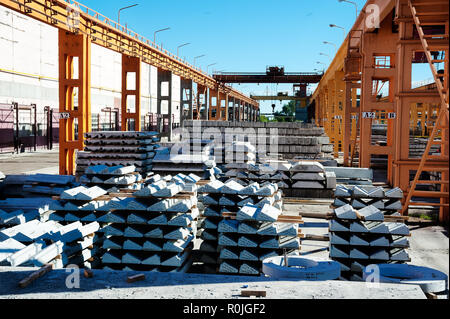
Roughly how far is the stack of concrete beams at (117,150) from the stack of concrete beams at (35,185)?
2461mm

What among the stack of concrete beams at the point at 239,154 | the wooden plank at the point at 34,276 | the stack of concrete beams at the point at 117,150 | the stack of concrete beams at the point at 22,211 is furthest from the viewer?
the stack of concrete beams at the point at 239,154

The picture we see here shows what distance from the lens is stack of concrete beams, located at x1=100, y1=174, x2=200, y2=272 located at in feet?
21.3

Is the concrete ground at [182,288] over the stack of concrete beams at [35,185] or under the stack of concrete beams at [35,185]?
under

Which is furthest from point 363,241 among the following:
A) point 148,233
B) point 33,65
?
point 33,65

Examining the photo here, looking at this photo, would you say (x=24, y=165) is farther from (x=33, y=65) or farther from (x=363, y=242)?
(x=363, y=242)

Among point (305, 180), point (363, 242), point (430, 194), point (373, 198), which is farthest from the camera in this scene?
point (305, 180)

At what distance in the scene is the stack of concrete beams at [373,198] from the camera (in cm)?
783

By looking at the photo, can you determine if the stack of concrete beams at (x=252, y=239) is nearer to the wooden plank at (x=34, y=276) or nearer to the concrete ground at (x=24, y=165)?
the wooden plank at (x=34, y=276)

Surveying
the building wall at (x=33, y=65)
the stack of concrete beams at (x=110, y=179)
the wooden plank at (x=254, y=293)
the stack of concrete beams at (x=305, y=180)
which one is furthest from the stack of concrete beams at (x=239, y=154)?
the building wall at (x=33, y=65)

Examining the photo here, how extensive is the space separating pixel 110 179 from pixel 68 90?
573cm

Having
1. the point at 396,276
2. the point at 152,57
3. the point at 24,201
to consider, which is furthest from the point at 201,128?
the point at 396,276

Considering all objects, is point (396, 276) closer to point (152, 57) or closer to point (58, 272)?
point (58, 272)

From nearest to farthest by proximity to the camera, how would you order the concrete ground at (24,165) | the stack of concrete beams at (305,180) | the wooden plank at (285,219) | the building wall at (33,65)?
the wooden plank at (285,219) < the stack of concrete beams at (305,180) < the concrete ground at (24,165) < the building wall at (33,65)

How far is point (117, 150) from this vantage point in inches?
498
